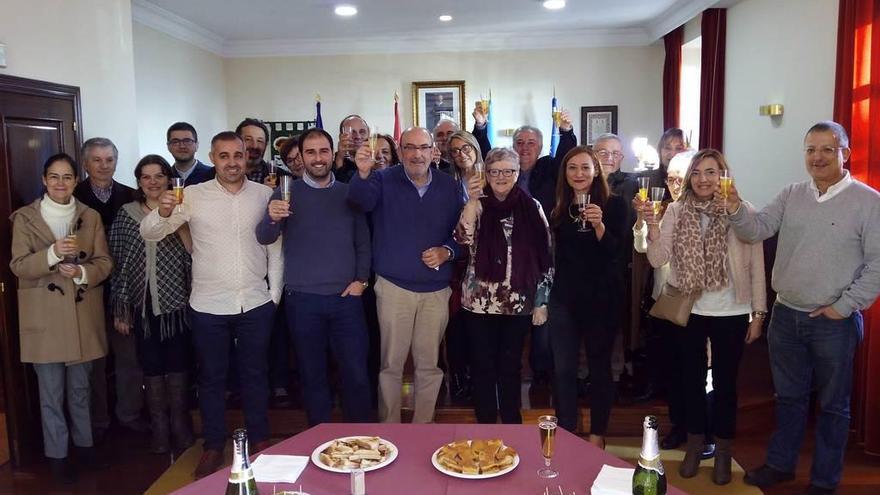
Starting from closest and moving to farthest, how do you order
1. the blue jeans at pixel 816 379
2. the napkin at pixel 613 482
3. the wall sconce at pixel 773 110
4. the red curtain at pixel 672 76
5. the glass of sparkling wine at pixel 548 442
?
1. the napkin at pixel 613 482
2. the glass of sparkling wine at pixel 548 442
3. the blue jeans at pixel 816 379
4. the wall sconce at pixel 773 110
5. the red curtain at pixel 672 76

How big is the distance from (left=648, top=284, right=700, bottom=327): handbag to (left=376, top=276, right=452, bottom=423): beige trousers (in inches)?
41.0

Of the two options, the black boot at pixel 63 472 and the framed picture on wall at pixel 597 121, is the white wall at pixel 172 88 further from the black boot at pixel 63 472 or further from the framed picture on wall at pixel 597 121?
the framed picture on wall at pixel 597 121

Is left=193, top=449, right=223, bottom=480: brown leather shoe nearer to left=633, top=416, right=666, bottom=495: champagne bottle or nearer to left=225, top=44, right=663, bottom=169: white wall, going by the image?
left=633, top=416, right=666, bottom=495: champagne bottle

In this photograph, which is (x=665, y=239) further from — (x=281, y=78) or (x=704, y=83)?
(x=281, y=78)

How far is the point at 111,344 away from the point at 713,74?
5470mm

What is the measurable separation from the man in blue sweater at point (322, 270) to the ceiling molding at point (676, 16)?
434 cm

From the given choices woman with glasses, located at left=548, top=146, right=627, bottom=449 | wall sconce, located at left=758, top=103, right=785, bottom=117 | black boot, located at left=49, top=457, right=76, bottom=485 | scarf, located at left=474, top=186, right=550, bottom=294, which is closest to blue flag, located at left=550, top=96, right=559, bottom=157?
wall sconce, located at left=758, top=103, right=785, bottom=117

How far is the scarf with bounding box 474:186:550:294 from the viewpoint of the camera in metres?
2.99

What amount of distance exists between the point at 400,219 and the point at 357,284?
1.28 ft

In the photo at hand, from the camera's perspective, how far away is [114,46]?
423 centimetres

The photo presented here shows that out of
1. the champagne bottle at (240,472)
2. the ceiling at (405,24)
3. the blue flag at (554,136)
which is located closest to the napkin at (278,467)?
the champagne bottle at (240,472)

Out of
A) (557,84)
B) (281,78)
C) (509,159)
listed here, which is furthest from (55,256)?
(557,84)

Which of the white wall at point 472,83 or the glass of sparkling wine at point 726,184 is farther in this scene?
the white wall at point 472,83

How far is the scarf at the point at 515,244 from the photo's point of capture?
118 inches
